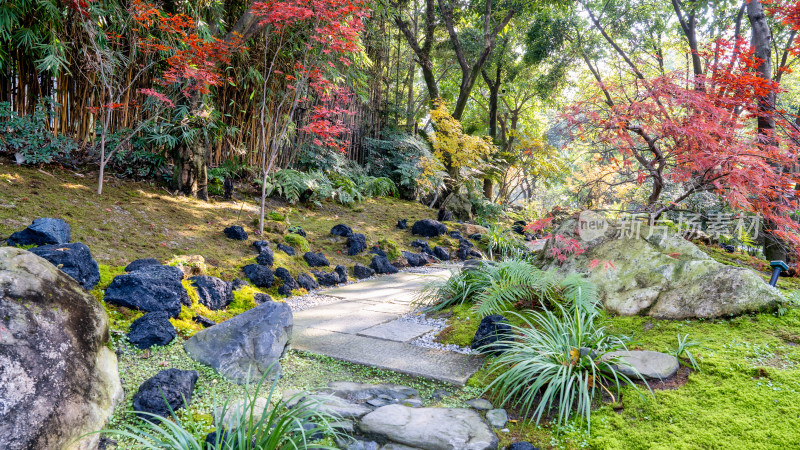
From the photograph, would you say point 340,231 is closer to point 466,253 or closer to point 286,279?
point 286,279

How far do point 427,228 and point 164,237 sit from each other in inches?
161

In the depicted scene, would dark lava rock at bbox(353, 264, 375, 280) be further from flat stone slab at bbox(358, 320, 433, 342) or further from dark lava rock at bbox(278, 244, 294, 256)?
flat stone slab at bbox(358, 320, 433, 342)

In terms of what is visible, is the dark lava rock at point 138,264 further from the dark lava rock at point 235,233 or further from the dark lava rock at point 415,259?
the dark lava rock at point 415,259

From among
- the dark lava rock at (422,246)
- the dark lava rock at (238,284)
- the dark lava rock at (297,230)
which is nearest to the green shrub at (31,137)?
the dark lava rock at (297,230)

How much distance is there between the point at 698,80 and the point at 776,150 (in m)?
0.83

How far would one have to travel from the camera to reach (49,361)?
183cm

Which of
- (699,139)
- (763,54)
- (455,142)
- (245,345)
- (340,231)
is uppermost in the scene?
(763,54)

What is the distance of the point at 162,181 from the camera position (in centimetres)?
612

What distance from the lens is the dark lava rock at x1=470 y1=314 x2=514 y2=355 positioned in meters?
2.89

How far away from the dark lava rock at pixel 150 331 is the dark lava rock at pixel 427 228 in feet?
16.9

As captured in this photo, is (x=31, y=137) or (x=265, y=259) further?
(x=31, y=137)

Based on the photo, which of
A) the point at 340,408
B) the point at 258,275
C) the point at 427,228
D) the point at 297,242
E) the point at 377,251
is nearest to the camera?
the point at 340,408

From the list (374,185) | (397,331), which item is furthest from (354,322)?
(374,185)

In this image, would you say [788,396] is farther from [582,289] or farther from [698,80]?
[698,80]
